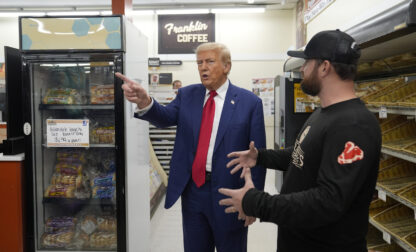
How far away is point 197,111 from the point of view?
217 cm

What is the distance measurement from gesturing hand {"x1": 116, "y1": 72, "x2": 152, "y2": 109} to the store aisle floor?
2.18m

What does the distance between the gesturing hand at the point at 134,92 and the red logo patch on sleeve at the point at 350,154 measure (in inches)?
48.6

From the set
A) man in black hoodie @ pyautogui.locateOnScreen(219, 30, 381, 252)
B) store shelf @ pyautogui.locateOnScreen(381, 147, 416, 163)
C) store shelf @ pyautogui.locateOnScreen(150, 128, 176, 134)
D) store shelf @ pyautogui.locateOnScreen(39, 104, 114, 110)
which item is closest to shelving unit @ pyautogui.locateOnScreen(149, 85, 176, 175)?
store shelf @ pyautogui.locateOnScreen(150, 128, 176, 134)

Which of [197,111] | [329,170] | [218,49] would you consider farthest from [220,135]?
[329,170]

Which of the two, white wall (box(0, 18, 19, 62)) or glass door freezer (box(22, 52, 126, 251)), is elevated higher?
white wall (box(0, 18, 19, 62))

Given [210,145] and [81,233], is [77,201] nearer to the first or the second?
[81,233]

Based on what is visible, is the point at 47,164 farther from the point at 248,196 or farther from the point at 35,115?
the point at 248,196

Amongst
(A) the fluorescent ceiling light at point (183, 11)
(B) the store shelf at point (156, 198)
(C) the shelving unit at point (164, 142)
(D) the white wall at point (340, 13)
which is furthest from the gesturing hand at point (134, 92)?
(A) the fluorescent ceiling light at point (183, 11)

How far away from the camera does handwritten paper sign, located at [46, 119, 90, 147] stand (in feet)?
9.25

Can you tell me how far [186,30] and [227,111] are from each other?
218 inches

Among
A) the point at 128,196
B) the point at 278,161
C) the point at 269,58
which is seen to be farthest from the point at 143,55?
the point at 269,58

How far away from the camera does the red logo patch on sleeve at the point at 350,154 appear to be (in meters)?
1.18

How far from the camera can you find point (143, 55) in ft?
10.6

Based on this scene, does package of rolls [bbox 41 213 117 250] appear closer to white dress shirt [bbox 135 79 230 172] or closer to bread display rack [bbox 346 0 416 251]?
white dress shirt [bbox 135 79 230 172]
